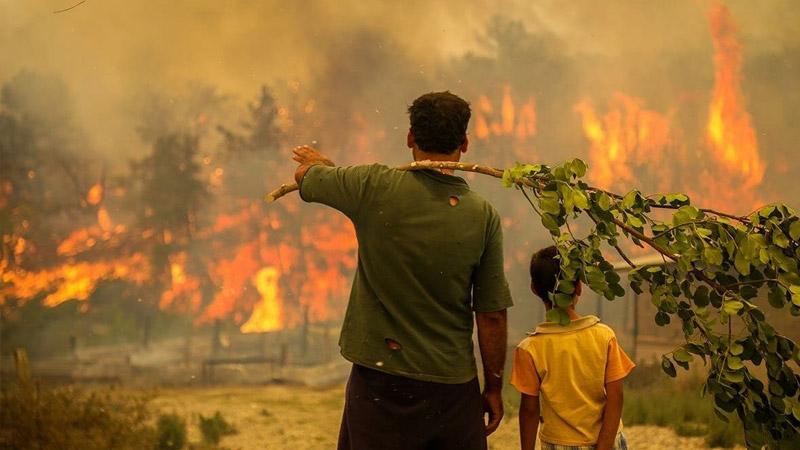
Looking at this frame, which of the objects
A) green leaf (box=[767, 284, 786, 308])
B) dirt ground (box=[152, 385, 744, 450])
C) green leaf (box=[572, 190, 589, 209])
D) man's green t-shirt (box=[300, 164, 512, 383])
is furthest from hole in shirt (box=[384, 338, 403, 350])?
dirt ground (box=[152, 385, 744, 450])

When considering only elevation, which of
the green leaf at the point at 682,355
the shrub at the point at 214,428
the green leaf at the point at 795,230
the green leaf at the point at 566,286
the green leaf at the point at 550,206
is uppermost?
the green leaf at the point at 550,206

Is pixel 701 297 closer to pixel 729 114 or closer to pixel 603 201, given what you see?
pixel 603 201

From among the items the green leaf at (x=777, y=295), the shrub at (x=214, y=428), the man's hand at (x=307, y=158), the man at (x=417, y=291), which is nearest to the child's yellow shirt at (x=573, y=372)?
the man at (x=417, y=291)

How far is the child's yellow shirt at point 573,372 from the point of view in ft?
8.66

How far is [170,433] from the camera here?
23.4 ft

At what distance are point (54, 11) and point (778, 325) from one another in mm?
7862

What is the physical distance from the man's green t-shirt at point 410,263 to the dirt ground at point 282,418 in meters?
4.75

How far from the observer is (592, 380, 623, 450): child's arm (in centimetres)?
263

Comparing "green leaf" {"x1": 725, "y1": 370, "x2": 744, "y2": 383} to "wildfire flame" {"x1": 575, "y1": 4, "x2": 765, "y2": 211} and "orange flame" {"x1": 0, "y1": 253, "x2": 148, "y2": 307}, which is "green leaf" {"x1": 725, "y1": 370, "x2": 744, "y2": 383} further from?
"orange flame" {"x1": 0, "y1": 253, "x2": 148, "y2": 307}

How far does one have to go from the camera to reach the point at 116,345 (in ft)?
26.2

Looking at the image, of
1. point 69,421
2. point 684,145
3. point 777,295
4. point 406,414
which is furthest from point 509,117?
point 406,414

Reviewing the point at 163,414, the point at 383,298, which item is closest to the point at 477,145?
the point at 163,414

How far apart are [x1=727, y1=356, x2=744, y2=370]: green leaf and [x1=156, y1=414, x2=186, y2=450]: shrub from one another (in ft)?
18.8

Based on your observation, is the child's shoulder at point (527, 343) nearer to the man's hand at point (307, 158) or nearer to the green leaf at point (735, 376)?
the green leaf at point (735, 376)
